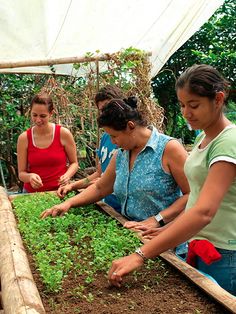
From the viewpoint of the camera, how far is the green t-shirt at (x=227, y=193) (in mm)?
1911

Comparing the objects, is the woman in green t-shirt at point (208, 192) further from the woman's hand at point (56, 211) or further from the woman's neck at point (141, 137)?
the woman's hand at point (56, 211)

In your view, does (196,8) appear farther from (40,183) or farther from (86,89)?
(40,183)

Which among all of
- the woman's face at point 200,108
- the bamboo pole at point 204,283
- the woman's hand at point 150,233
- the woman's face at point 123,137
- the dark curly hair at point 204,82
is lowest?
the woman's hand at point 150,233

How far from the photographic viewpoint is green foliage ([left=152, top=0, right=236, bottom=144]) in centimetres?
911

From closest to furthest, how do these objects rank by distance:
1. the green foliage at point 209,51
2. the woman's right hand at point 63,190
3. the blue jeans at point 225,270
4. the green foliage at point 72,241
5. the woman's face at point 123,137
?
the blue jeans at point 225,270 → the green foliage at point 72,241 → the woman's face at point 123,137 → the woman's right hand at point 63,190 → the green foliage at point 209,51

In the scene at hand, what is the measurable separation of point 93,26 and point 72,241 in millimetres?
2965

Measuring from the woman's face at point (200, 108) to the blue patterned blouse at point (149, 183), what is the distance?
0.71 metres

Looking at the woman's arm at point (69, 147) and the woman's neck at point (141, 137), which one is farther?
the woman's arm at point (69, 147)

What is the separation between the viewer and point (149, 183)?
2682mm

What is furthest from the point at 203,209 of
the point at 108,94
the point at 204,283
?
the point at 108,94

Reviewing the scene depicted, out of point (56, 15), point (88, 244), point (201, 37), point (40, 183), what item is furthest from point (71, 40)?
point (201, 37)

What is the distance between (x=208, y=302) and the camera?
5.93 ft

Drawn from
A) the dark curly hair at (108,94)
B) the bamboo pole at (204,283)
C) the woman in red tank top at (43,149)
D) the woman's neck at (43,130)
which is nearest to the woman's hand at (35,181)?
the woman in red tank top at (43,149)

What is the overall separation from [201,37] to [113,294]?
8.08 metres
